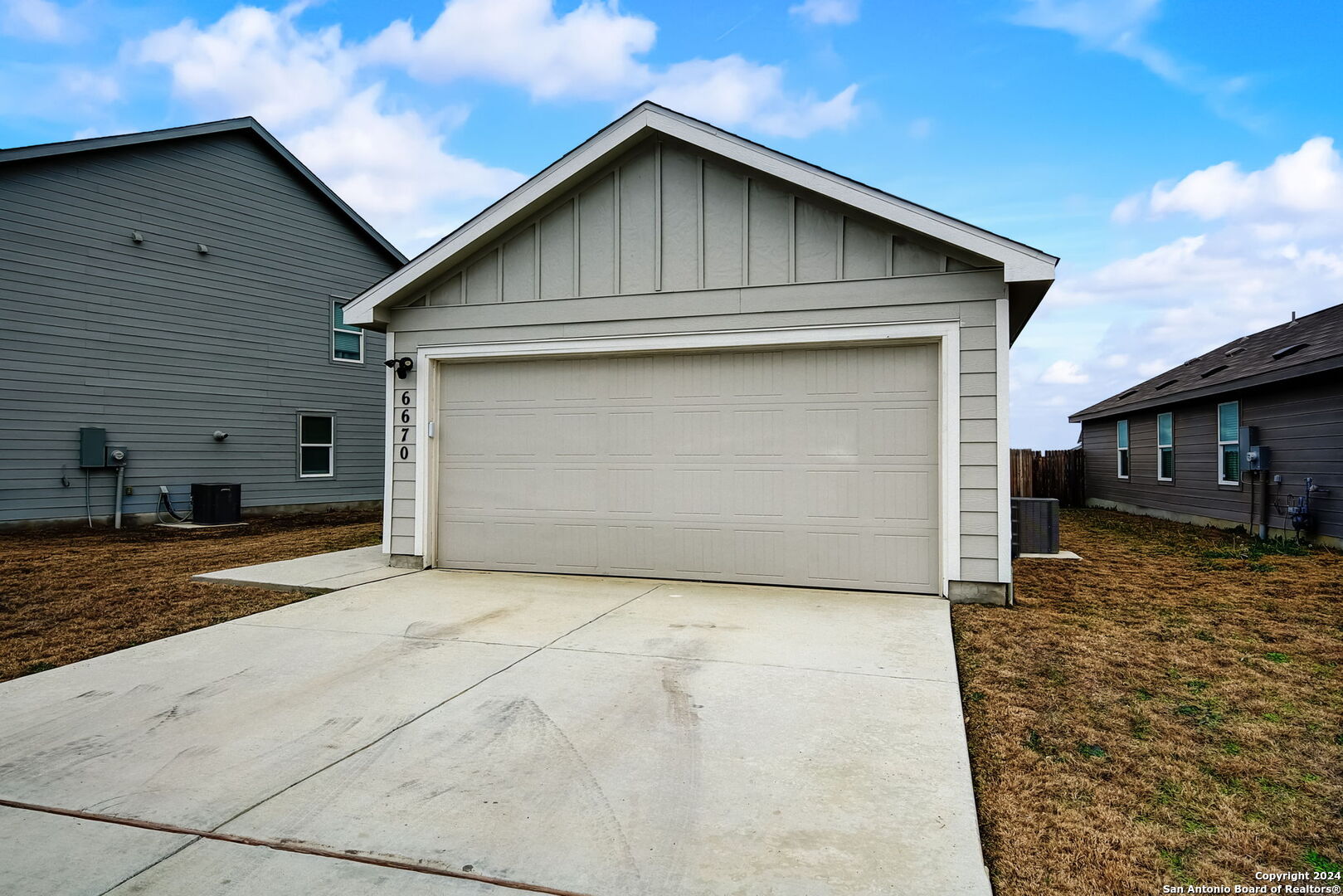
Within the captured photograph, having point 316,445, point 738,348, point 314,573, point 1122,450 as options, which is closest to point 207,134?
point 316,445

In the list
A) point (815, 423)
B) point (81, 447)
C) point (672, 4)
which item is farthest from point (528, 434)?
point (81, 447)

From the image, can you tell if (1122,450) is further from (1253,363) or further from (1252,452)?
(1252,452)

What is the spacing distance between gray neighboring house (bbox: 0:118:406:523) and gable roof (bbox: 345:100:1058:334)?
23.7 feet

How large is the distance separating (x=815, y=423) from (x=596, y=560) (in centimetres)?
256

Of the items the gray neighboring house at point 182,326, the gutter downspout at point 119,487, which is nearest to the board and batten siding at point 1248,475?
the gray neighboring house at point 182,326

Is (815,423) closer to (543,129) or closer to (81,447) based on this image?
(543,129)

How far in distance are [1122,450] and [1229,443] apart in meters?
5.15

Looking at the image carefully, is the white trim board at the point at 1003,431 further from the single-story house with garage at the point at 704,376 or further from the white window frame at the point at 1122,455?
the white window frame at the point at 1122,455

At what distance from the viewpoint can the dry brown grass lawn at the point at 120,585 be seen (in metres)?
5.25

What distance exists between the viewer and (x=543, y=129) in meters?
15.1

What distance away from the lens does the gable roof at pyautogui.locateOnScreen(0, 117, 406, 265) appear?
11227 mm

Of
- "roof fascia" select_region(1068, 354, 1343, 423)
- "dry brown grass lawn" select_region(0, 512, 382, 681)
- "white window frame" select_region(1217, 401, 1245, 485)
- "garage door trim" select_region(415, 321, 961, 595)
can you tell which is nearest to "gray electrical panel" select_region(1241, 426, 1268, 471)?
"white window frame" select_region(1217, 401, 1245, 485)

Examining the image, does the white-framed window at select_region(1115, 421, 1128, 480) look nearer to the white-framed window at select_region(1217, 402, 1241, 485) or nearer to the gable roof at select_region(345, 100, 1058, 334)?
the white-framed window at select_region(1217, 402, 1241, 485)

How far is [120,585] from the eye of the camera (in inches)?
285
